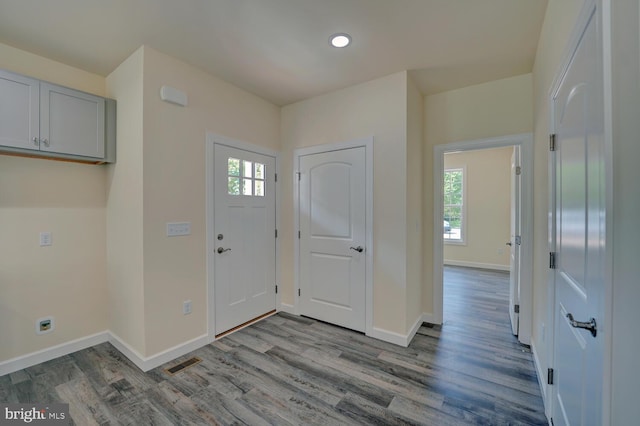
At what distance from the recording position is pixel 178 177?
2.45 meters

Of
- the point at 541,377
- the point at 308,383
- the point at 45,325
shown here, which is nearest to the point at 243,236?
the point at 308,383

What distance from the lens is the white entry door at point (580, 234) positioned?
92cm

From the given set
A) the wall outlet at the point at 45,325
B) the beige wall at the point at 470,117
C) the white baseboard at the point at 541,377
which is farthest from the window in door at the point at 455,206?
the wall outlet at the point at 45,325

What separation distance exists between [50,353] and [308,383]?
2331mm

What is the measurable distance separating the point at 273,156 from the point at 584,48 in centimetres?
288

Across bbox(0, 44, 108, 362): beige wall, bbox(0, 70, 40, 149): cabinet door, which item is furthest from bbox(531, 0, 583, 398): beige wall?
bbox(0, 44, 108, 362): beige wall

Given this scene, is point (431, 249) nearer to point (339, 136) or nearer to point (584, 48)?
point (339, 136)

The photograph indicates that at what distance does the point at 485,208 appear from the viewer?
614 cm

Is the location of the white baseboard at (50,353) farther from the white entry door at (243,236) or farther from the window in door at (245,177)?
the window in door at (245,177)

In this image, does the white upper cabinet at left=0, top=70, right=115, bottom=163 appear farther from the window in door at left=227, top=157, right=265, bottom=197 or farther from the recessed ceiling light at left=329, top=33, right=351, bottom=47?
the recessed ceiling light at left=329, top=33, right=351, bottom=47

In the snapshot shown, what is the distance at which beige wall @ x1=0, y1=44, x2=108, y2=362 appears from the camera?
221cm

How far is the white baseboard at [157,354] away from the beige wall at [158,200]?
0.14 feet

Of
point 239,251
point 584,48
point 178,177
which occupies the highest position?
point 584,48

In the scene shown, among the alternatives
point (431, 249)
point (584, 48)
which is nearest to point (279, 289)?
point (431, 249)
